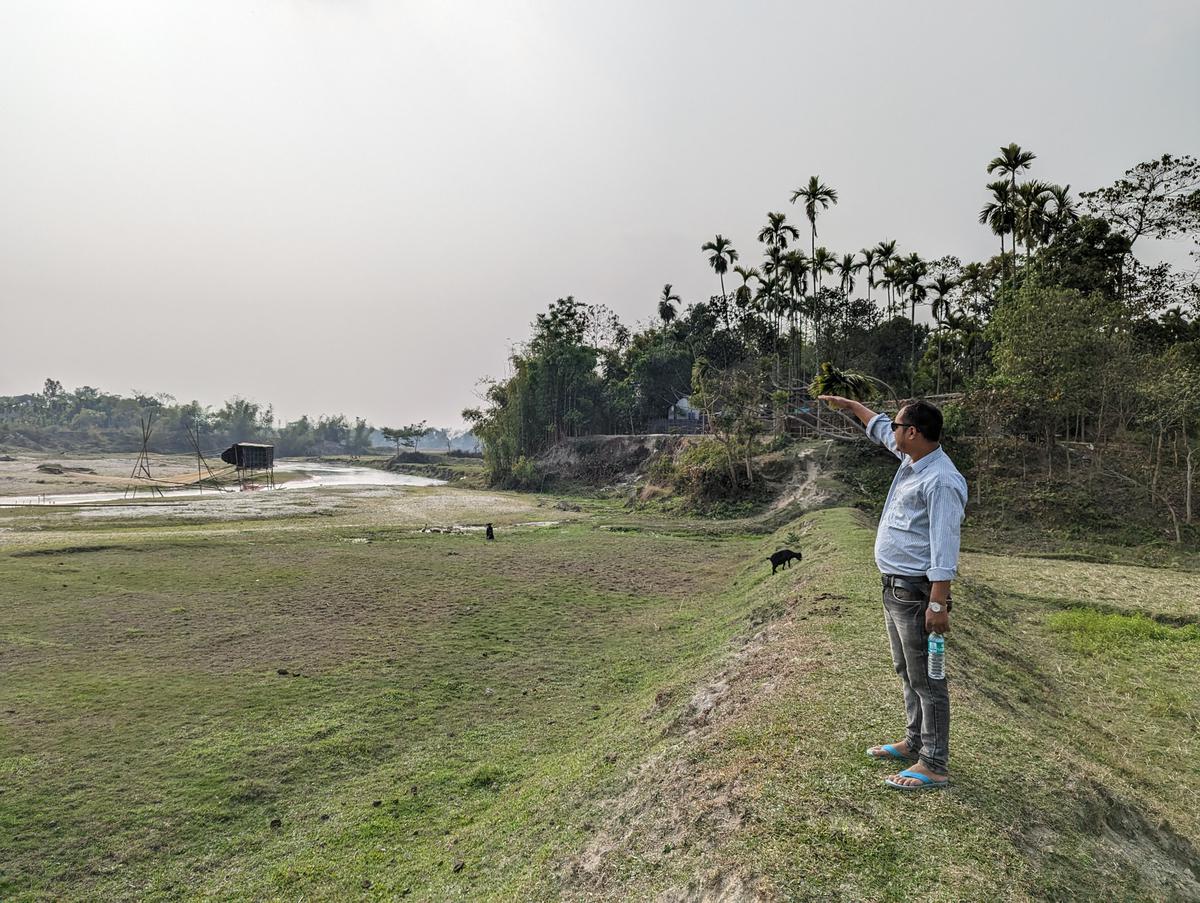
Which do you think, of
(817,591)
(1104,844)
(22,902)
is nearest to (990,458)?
(817,591)

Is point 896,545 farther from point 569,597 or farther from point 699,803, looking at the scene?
point 569,597

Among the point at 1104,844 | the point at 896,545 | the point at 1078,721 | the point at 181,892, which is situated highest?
the point at 896,545

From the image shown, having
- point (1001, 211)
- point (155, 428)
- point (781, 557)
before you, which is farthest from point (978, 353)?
point (155, 428)

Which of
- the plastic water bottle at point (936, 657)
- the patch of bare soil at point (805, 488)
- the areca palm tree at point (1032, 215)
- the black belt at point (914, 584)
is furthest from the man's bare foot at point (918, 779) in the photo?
the areca palm tree at point (1032, 215)

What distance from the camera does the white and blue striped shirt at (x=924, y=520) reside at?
3328mm

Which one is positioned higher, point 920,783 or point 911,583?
point 911,583

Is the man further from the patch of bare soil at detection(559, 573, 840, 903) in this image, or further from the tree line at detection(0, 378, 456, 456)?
the tree line at detection(0, 378, 456, 456)

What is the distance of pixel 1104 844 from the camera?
11.6ft

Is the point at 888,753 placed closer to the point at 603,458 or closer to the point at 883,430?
the point at 883,430

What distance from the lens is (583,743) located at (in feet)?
20.3

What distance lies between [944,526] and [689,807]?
2308 millimetres

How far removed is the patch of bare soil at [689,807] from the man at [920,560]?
110cm

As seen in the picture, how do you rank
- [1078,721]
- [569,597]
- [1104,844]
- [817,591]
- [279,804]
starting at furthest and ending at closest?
[569,597] < [817,591] < [1078,721] < [279,804] < [1104,844]

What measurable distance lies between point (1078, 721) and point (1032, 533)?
1607 centimetres
